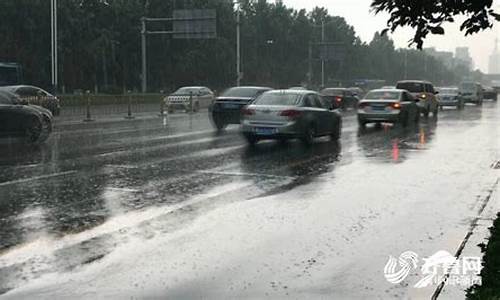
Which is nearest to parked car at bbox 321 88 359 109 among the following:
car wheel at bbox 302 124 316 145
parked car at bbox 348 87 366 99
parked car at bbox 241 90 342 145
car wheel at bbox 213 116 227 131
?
parked car at bbox 348 87 366 99

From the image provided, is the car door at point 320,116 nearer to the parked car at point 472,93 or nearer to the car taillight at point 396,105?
the car taillight at point 396,105

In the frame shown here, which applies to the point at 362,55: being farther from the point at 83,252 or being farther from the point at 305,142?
the point at 83,252

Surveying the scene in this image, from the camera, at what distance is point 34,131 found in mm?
18656

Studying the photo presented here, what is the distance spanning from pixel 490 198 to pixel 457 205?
89cm

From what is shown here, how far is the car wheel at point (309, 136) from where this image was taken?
1812 centimetres

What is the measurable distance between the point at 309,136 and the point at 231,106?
5.97m

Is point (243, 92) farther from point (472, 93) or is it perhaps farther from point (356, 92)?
point (472, 93)

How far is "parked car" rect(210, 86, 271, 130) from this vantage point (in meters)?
23.6

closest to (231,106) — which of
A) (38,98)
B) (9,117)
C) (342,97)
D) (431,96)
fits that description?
(9,117)

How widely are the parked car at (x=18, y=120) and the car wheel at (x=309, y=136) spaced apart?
7.06 m

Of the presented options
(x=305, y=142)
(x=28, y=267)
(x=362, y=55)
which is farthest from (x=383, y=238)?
(x=362, y=55)

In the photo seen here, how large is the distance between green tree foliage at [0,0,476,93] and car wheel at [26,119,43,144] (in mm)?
36385

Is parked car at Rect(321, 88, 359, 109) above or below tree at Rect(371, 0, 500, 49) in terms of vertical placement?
below

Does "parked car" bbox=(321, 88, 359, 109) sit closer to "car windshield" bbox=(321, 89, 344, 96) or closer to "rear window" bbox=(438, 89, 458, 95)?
"car windshield" bbox=(321, 89, 344, 96)
